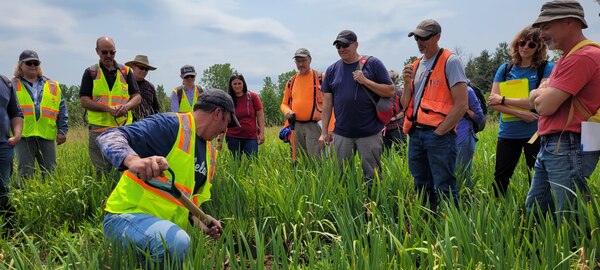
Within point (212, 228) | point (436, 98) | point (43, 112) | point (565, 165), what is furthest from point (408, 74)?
point (43, 112)

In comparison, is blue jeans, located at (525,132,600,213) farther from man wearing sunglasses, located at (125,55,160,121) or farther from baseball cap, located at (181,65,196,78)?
baseball cap, located at (181,65,196,78)

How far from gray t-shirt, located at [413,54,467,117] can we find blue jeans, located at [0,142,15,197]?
11.5 ft

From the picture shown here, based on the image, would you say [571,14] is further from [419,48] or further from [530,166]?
[530,166]

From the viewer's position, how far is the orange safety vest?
317 cm

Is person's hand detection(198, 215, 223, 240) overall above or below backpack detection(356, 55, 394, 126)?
below

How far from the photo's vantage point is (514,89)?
328cm

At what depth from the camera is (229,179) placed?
11.7ft

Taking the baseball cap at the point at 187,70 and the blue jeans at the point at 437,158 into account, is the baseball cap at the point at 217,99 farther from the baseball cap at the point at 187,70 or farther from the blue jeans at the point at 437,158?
the baseball cap at the point at 187,70

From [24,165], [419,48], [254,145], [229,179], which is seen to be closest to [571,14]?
[419,48]

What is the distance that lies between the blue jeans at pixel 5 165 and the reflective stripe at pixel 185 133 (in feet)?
8.03

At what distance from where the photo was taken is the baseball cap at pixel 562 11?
7.19ft

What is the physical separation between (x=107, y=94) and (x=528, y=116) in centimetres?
391

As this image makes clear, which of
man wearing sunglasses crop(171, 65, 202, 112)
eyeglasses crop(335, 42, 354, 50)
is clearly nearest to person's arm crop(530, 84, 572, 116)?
eyeglasses crop(335, 42, 354, 50)

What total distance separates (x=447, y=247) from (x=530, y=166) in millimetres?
1973
